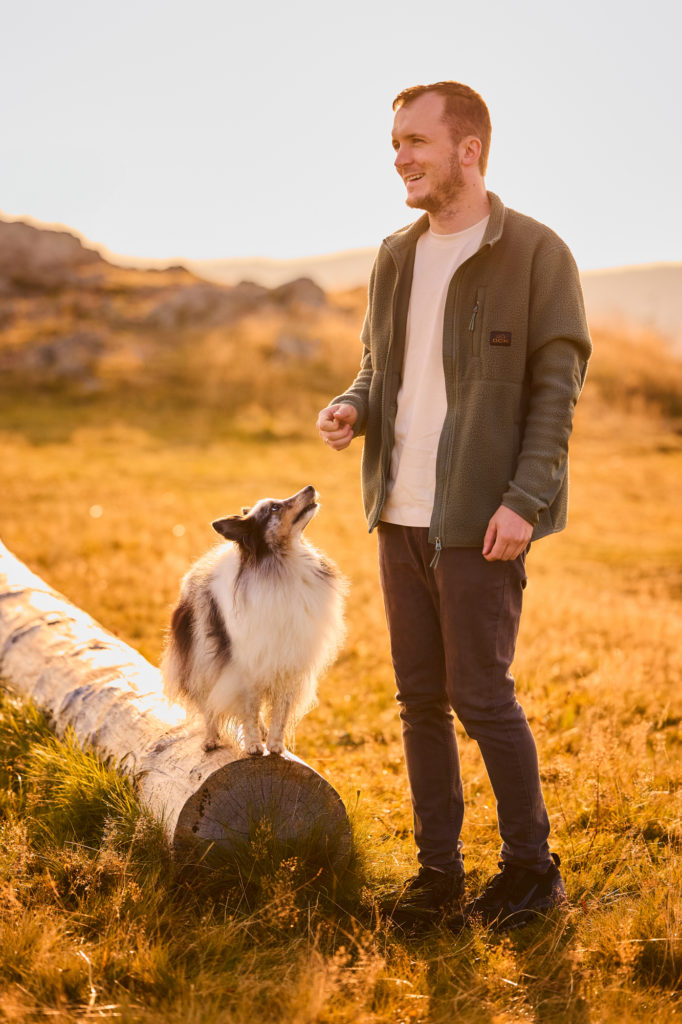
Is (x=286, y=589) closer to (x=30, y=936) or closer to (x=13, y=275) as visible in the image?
(x=30, y=936)

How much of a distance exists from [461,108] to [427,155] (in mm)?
205

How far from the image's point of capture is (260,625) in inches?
134

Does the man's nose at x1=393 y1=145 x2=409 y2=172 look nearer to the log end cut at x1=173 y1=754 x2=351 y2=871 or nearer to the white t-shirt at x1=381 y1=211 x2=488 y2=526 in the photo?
the white t-shirt at x1=381 y1=211 x2=488 y2=526

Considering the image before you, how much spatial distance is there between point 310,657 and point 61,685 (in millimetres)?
1802

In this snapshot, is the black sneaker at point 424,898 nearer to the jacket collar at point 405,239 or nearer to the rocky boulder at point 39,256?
the jacket collar at point 405,239

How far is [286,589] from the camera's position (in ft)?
11.3

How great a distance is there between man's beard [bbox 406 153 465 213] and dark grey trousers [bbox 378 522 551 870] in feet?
3.94

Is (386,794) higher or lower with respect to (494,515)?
lower

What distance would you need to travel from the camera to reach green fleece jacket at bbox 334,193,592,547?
123 inches

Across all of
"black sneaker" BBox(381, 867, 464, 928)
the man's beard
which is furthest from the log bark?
the man's beard

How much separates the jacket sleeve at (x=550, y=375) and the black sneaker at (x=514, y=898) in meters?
1.41

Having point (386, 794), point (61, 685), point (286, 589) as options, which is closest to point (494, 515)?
point (286, 589)

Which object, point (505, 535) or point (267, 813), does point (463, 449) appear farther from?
point (267, 813)

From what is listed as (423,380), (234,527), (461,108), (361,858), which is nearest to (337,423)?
(423,380)
